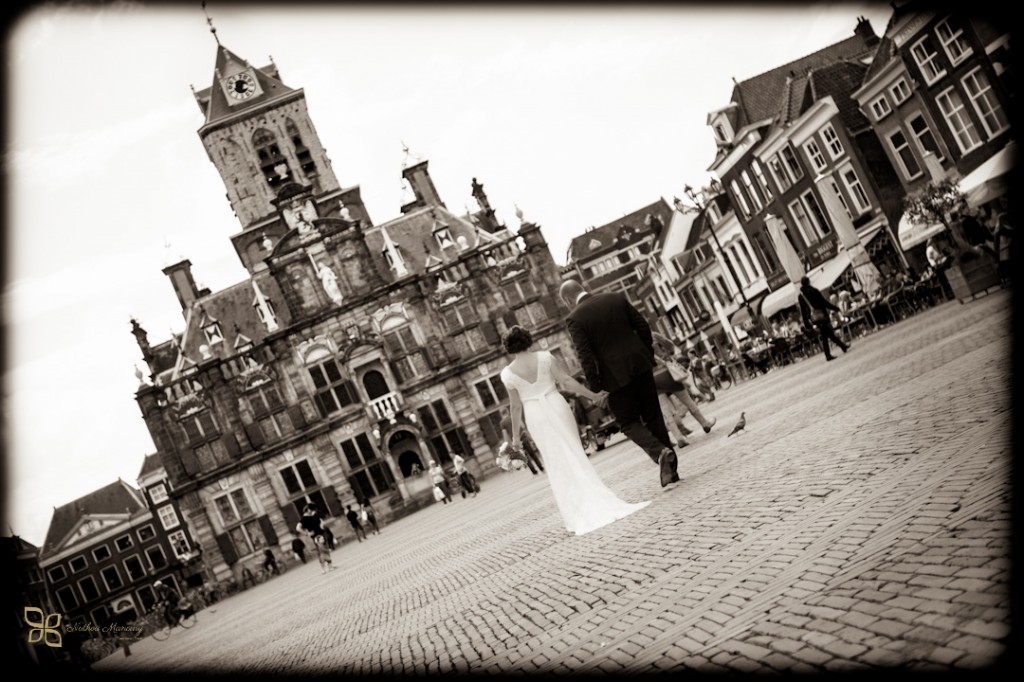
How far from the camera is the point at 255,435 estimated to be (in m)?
43.4

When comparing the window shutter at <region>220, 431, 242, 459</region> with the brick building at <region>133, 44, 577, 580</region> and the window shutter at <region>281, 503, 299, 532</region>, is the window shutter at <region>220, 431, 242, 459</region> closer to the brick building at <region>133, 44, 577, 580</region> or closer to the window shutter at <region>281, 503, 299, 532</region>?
the brick building at <region>133, 44, 577, 580</region>

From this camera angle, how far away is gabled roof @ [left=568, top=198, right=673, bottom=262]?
9675cm

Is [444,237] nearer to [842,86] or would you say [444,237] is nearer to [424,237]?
[424,237]

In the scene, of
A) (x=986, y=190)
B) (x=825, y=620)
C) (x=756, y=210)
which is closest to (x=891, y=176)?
(x=756, y=210)

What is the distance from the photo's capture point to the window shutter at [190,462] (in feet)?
141

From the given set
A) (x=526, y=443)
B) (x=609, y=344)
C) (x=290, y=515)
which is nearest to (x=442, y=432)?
(x=290, y=515)

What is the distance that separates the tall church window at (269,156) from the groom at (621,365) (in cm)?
4480

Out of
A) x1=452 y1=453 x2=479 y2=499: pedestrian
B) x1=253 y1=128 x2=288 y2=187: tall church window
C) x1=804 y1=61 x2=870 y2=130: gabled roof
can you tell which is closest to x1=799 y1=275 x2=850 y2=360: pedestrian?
x1=452 y1=453 x2=479 y2=499: pedestrian

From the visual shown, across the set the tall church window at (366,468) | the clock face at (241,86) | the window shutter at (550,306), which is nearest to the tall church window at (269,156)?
the clock face at (241,86)

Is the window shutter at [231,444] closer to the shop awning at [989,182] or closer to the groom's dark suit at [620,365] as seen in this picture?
the shop awning at [989,182]

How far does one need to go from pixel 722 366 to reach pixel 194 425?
27809mm

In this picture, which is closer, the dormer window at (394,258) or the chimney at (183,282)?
the dormer window at (394,258)

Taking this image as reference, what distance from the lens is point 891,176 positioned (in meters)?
33.9

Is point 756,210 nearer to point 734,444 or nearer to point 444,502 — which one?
point 444,502
